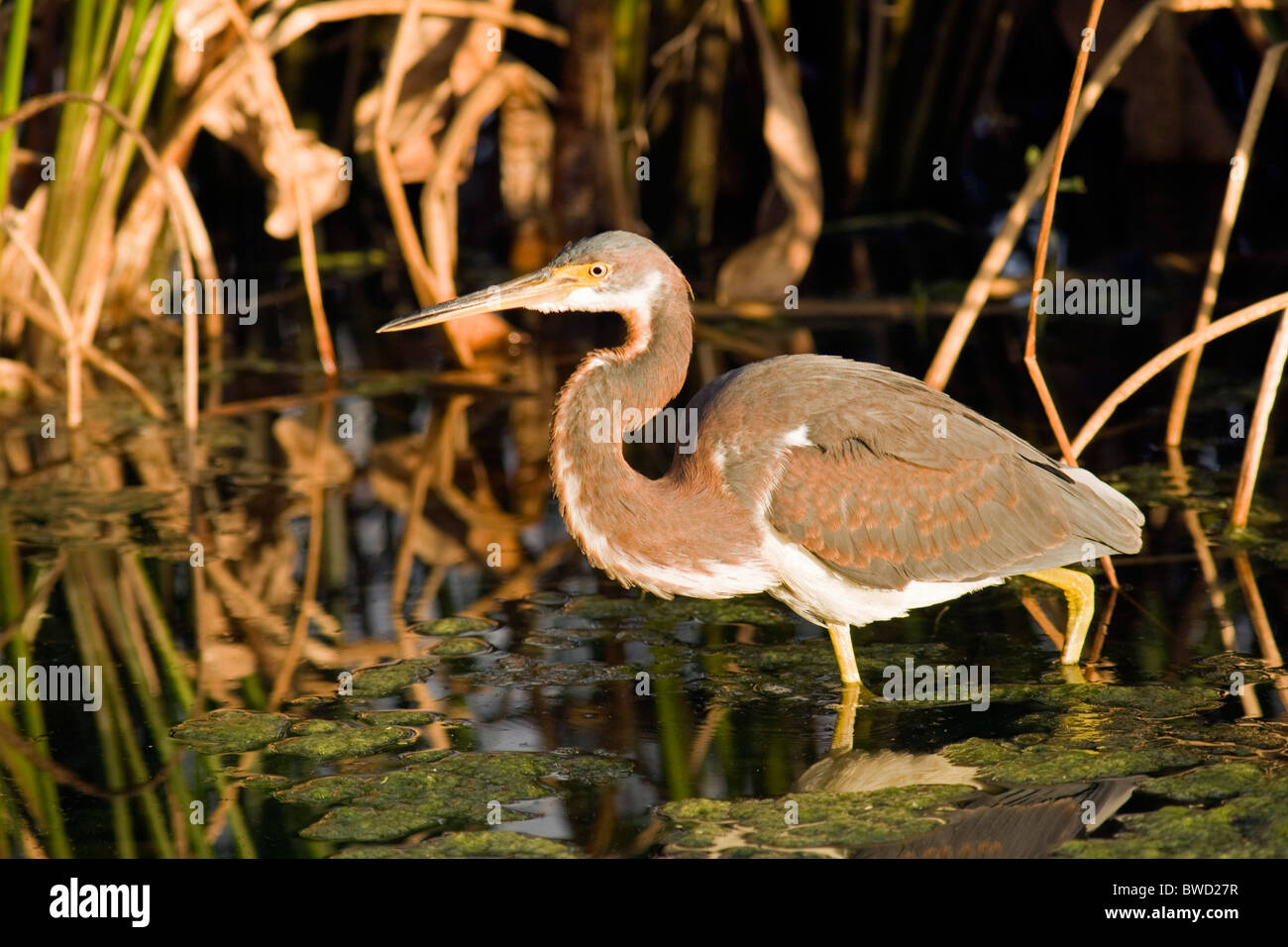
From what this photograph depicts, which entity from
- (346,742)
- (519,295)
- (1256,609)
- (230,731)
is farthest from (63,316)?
(1256,609)

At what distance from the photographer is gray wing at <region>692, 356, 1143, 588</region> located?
494 centimetres

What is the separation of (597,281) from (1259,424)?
8.40 ft

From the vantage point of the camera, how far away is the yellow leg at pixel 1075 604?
206 inches

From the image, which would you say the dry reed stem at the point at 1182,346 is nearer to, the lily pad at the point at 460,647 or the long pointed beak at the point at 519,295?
the long pointed beak at the point at 519,295

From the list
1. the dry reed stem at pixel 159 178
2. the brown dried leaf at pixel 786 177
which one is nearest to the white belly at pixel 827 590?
the dry reed stem at pixel 159 178

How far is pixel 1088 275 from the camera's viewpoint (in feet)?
32.5

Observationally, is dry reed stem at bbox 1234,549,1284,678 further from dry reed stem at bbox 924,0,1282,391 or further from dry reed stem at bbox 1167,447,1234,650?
dry reed stem at bbox 924,0,1282,391

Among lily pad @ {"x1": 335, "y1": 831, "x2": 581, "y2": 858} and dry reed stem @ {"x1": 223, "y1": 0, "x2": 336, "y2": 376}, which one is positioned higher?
dry reed stem @ {"x1": 223, "y1": 0, "x2": 336, "y2": 376}

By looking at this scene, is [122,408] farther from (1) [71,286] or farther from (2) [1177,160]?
(2) [1177,160]

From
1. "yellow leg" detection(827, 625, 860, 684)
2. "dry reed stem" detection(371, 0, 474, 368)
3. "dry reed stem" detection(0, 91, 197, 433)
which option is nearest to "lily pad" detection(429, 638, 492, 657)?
"yellow leg" detection(827, 625, 860, 684)

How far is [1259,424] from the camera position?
18.9 feet

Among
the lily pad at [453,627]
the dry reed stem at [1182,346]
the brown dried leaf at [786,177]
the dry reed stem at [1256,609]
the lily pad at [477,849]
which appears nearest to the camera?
the lily pad at [477,849]

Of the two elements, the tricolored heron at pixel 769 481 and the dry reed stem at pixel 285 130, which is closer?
the tricolored heron at pixel 769 481

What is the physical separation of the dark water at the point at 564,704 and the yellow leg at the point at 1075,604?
0.30 feet
